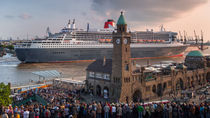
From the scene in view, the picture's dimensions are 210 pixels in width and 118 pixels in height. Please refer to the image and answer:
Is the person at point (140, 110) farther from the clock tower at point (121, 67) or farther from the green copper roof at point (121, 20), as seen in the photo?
the green copper roof at point (121, 20)

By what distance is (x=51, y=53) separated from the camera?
82062 mm

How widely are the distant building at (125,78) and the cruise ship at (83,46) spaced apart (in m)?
51.2

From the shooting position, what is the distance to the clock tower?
2928 cm

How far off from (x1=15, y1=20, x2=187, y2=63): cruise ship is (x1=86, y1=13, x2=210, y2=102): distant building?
2014 inches

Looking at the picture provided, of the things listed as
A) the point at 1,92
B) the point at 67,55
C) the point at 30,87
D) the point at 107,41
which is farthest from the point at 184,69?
the point at 107,41

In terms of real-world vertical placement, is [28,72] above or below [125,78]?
below

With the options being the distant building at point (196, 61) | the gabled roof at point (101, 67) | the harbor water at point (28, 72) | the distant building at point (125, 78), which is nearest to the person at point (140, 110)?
the distant building at point (125, 78)

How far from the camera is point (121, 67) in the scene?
29.2 m

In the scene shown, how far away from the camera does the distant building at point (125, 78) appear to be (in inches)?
1164

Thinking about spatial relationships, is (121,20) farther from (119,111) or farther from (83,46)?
(83,46)

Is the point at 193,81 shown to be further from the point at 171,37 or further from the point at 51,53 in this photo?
the point at 171,37

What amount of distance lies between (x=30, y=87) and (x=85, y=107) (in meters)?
24.5

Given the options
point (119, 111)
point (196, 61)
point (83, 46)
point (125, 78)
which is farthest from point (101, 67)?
point (83, 46)

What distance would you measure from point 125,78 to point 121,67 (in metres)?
1.72
